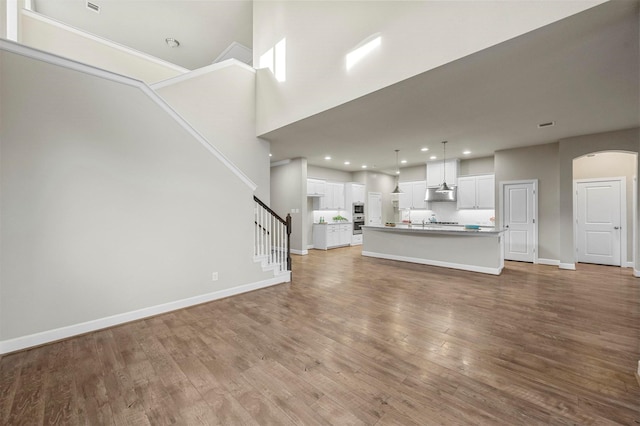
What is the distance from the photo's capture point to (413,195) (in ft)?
29.4

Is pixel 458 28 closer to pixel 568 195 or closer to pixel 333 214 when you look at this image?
pixel 568 195

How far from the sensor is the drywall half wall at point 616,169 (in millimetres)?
5711

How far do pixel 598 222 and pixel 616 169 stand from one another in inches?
51.0

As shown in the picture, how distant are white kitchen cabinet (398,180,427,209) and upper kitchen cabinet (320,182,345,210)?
2.24m

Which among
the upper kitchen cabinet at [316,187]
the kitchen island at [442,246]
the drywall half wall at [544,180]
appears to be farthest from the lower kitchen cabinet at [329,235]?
the drywall half wall at [544,180]

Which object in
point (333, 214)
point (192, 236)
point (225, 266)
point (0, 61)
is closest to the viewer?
point (0, 61)

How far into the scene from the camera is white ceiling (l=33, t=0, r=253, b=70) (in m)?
5.55

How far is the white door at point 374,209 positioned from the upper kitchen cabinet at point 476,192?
333 cm

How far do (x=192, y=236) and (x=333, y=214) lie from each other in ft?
21.7

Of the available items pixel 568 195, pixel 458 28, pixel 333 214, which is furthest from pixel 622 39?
pixel 333 214

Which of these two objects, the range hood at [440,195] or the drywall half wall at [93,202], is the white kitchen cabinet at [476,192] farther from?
the drywall half wall at [93,202]

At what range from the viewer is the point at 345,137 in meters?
5.61

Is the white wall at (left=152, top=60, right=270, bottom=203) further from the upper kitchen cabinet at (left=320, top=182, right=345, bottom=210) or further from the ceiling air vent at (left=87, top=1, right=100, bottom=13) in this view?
the upper kitchen cabinet at (left=320, top=182, right=345, bottom=210)

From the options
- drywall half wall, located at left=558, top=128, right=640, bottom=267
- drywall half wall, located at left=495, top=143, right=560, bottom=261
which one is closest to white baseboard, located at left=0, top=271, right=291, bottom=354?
drywall half wall, located at left=558, top=128, right=640, bottom=267
